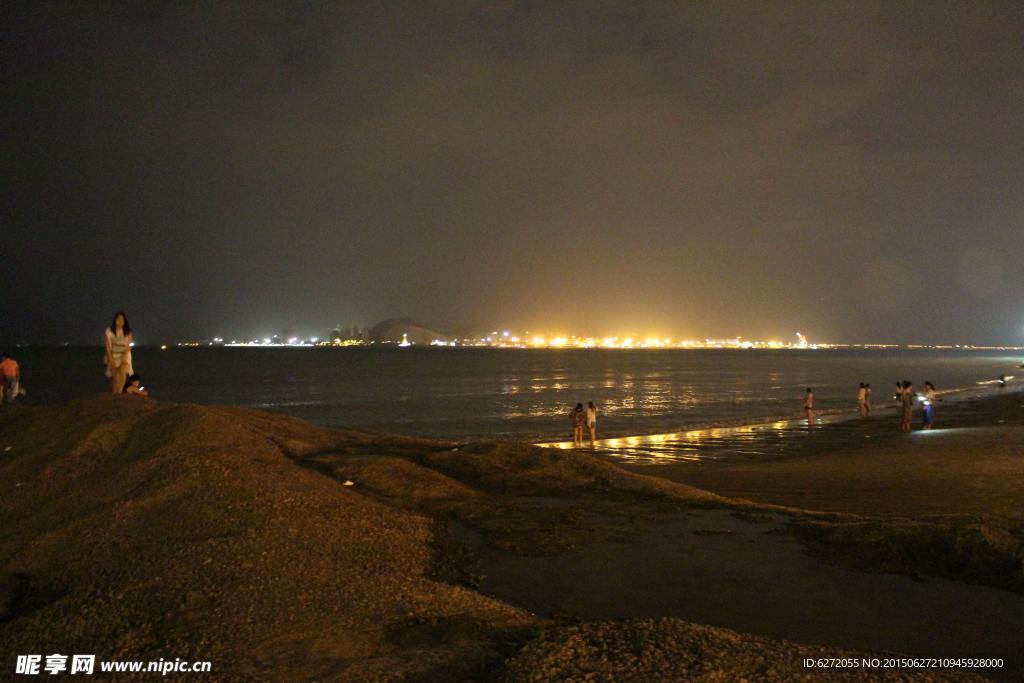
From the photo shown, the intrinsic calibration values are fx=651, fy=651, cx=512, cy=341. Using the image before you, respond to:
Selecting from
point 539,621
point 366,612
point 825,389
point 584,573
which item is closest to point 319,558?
point 366,612

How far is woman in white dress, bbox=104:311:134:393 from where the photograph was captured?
13.8m

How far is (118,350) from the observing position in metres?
14.1

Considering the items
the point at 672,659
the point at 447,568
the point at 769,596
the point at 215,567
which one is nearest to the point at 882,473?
the point at 769,596

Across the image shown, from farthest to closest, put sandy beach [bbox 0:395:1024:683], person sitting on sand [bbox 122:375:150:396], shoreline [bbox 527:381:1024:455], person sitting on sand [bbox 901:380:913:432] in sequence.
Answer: person sitting on sand [bbox 901:380:913:432] < shoreline [bbox 527:381:1024:455] < person sitting on sand [bbox 122:375:150:396] < sandy beach [bbox 0:395:1024:683]

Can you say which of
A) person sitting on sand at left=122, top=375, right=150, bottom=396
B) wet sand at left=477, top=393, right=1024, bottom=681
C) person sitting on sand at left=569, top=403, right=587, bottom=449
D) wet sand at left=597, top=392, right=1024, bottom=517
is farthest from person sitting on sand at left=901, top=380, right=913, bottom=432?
person sitting on sand at left=122, top=375, right=150, bottom=396

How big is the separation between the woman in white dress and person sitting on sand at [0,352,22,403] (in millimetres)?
5714

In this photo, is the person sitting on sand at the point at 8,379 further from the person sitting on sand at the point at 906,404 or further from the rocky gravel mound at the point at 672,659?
the person sitting on sand at the point at 906,404

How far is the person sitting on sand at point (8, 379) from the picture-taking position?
18.0m

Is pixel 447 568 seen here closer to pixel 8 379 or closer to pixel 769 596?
pixel 769 596

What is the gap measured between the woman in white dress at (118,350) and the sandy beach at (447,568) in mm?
1933

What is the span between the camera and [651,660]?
4.86 meters

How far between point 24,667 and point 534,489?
28.2ft

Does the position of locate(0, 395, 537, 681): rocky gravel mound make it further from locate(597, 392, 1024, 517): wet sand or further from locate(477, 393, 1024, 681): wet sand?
locate(597, 392, 1024, 517): wet sand

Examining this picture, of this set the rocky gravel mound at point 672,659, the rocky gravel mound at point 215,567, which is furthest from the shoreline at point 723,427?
the rocky gravel mound at point 672,659
